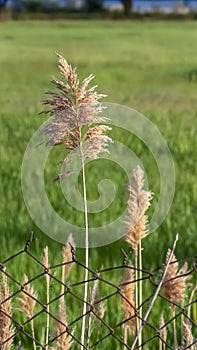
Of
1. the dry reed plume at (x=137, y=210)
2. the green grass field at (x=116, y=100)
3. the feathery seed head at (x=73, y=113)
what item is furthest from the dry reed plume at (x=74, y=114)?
the green grass field at (x=116, y=100)

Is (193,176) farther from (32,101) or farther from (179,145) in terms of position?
(32,101)

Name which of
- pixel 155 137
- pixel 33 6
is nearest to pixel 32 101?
pixel 155 137

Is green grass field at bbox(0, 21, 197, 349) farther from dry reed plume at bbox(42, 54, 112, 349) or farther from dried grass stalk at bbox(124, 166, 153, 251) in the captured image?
dry reed plume at bbox(42, 54, 112, 349)

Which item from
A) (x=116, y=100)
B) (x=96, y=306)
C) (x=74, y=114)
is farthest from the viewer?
(x=116, y=100)

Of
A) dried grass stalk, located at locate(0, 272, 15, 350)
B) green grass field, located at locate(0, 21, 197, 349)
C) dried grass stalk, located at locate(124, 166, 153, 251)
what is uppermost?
green grass field, located at locate(0, 21, 197, 349)

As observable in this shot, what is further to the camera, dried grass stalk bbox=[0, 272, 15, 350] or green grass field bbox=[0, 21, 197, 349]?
green grass field bbox=[0, 21, 197, 349]

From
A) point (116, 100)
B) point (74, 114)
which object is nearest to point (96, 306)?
point (74, 114)

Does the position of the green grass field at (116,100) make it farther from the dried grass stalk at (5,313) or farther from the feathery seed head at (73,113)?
the dried grass stalk at (5,313)

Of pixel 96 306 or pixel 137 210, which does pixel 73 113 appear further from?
pixel 96 306

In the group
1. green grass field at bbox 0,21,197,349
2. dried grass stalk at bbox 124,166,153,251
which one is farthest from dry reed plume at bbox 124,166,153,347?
green grass field at bbox 0,21,197,349

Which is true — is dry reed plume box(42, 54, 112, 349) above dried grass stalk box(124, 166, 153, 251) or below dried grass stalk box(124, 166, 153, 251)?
above

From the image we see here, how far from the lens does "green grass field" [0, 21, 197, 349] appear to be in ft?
18.0

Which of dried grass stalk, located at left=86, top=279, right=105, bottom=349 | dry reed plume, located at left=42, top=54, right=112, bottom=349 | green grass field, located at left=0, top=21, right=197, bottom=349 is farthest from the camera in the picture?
green grass field, located at left=0, top=21, right=197, bottom=349

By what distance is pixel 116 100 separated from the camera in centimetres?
1412
